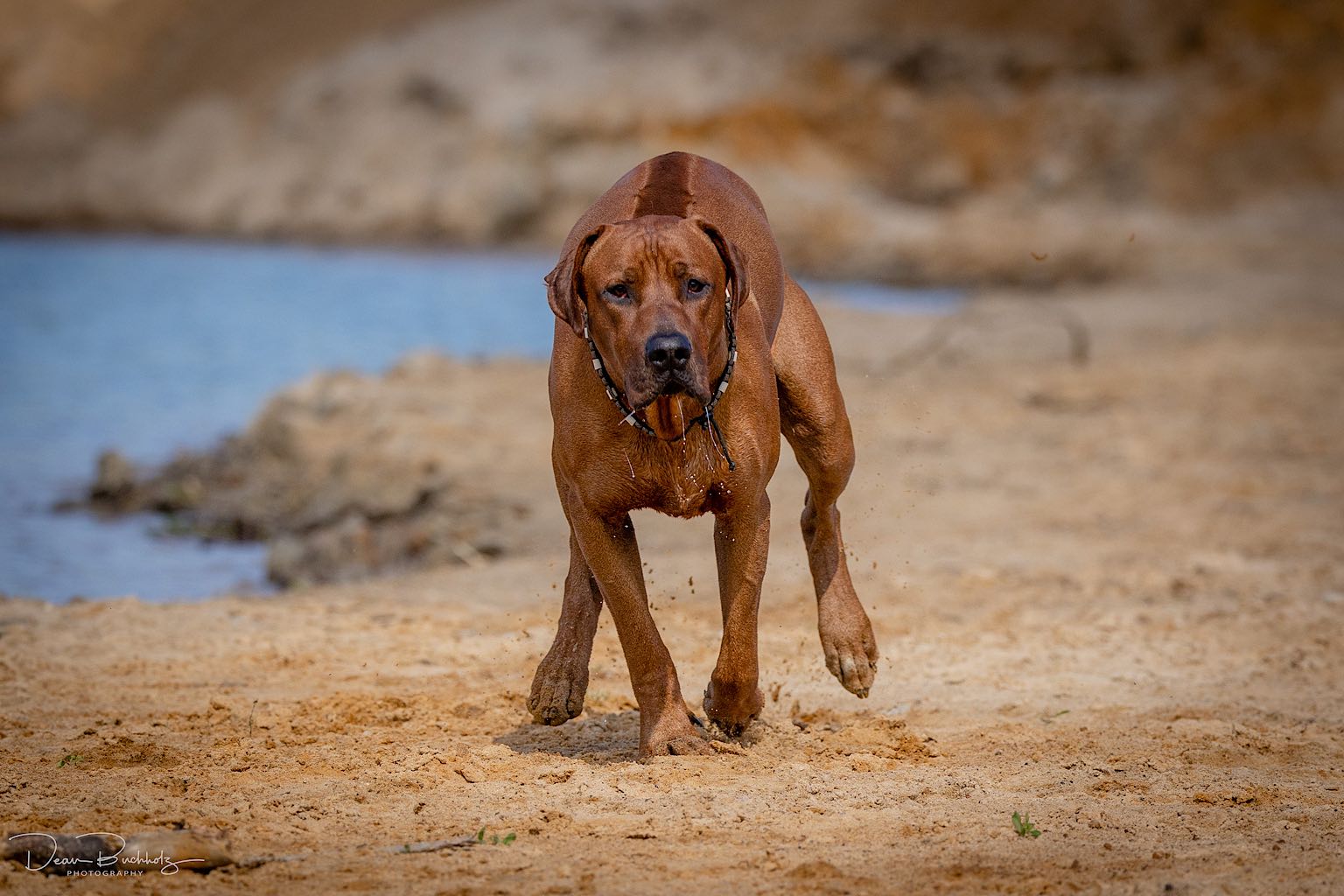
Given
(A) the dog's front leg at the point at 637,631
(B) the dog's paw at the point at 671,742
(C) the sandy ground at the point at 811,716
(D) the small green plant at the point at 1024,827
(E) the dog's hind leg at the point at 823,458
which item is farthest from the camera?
(E) the dog's hind leg at the point at 823,458

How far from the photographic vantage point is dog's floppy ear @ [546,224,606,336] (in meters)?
4.97

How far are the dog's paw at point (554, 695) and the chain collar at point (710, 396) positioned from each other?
1.04 metres

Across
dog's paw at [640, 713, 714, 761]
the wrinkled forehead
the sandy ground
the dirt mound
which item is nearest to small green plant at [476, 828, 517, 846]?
the sandy ground

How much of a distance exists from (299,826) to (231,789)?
1.61 feet

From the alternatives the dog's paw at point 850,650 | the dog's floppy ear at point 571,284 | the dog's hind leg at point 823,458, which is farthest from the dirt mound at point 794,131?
the dog's floppy ear at point 571,284

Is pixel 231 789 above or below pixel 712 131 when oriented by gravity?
below

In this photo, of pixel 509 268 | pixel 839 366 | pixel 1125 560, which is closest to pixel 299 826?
pixel 1125 560

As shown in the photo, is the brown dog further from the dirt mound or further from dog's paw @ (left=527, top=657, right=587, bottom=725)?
the dirt mound

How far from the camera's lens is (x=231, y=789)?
5.01 meters

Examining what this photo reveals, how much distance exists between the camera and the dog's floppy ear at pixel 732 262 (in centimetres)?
508

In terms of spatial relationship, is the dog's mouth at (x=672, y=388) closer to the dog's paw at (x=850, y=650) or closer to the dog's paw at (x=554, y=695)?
the dog's paw at (x=554, y=695)

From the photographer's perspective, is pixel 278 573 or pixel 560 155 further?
pixel 560 155

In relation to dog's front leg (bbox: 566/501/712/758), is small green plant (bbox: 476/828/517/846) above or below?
below

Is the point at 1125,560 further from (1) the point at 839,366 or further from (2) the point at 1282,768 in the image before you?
(1) the point at 839,366
